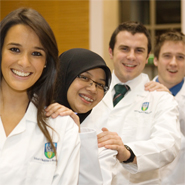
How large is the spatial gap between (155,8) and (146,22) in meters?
0.32

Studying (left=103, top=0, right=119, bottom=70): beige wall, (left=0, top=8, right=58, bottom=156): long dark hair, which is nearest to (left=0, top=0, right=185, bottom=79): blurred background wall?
(left=103, top=0, right=119, bottom=70): beige wall

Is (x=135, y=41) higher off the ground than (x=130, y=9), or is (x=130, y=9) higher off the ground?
(x=130, y=9)

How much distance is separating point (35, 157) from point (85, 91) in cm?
67

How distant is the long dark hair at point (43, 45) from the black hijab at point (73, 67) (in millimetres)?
321

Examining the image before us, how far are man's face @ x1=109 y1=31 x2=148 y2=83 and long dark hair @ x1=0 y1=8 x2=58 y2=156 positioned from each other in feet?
3.07

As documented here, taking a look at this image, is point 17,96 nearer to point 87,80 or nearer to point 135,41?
point 87,80

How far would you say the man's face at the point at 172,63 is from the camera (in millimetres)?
2674

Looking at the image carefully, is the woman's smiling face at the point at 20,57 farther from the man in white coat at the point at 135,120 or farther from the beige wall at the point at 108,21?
the beige wall at the point at 108,21

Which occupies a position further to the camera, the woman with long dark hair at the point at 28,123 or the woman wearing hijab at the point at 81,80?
the woman wearing hijab at the point at 81,80

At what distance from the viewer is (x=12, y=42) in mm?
1352

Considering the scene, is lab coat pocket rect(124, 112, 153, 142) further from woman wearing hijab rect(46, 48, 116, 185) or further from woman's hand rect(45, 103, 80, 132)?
woman's hand rect(45, 103, 80, 132)

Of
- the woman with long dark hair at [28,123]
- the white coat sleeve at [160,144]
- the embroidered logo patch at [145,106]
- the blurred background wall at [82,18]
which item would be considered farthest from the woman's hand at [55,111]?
the blurred background wall at [82,18]

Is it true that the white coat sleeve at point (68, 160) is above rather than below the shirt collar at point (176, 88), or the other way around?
below

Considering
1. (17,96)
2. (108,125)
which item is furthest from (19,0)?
(17,96)
